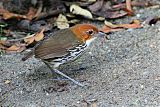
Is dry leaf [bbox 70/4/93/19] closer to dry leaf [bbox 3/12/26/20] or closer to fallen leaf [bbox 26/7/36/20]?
fallen leaf [bbox 26/7/36/20]

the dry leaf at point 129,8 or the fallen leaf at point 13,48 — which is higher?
the dry leaf at point 129,8

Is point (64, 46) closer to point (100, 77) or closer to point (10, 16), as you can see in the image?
point (100, 77)

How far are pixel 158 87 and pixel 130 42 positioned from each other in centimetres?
135

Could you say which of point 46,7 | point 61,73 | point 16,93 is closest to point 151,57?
point 61,73

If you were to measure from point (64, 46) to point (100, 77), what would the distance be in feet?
1.76

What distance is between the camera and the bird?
5.64 metres

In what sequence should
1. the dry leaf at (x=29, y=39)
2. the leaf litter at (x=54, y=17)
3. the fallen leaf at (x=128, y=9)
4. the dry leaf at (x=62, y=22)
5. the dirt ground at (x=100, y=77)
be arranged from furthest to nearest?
the fallen leaf at (x=128, y=9), the dry leaf at (x=62, y=22), the leaf litter at (x=54, y=17), the dry leaf at (x=29, y=39), the dirt ground at (x=100, y=77)

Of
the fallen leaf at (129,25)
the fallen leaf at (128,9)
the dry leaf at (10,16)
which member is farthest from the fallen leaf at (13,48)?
the fallen leaf at (128,9)

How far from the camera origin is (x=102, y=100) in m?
5.23

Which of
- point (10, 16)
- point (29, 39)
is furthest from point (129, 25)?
point (10, 16)

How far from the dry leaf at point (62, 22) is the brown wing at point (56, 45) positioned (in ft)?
4.59

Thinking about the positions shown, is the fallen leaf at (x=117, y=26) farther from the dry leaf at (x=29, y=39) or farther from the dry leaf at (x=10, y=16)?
the dry leaf at (x=10, y=16)

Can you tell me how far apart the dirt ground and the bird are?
23cm

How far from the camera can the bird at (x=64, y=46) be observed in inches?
222
